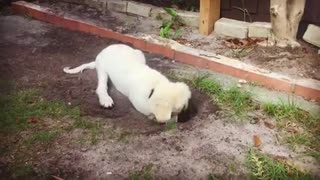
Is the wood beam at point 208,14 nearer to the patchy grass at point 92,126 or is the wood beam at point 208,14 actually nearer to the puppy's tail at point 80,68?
the puppy's tail at point 80,68

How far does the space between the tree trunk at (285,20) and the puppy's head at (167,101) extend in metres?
1.79

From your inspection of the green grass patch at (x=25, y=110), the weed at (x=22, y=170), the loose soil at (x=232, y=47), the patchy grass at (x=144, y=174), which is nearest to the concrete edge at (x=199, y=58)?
the loose soil at (x=232, y=47)

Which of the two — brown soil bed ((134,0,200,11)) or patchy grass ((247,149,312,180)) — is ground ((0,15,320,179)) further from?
brown soil bed ((134,0,200,11))

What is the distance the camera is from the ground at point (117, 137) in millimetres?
2844

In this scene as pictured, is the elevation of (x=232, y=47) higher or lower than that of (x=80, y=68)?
higher

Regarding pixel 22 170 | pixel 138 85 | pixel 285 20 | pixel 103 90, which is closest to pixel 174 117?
pixel 138 85

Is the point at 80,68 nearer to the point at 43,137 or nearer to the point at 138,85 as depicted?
the point at 138,85

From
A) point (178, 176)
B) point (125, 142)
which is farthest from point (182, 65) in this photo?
point (178, 176)

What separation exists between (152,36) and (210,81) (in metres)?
1.18

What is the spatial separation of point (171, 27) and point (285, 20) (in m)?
1.40

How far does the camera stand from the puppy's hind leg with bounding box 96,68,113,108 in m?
3.61

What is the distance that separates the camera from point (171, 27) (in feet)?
16.9

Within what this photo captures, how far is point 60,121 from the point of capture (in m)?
3.41

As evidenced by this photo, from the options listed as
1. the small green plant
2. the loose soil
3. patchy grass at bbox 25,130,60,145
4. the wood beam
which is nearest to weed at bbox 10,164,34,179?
patchy grass at bbox 25,130,60,145
